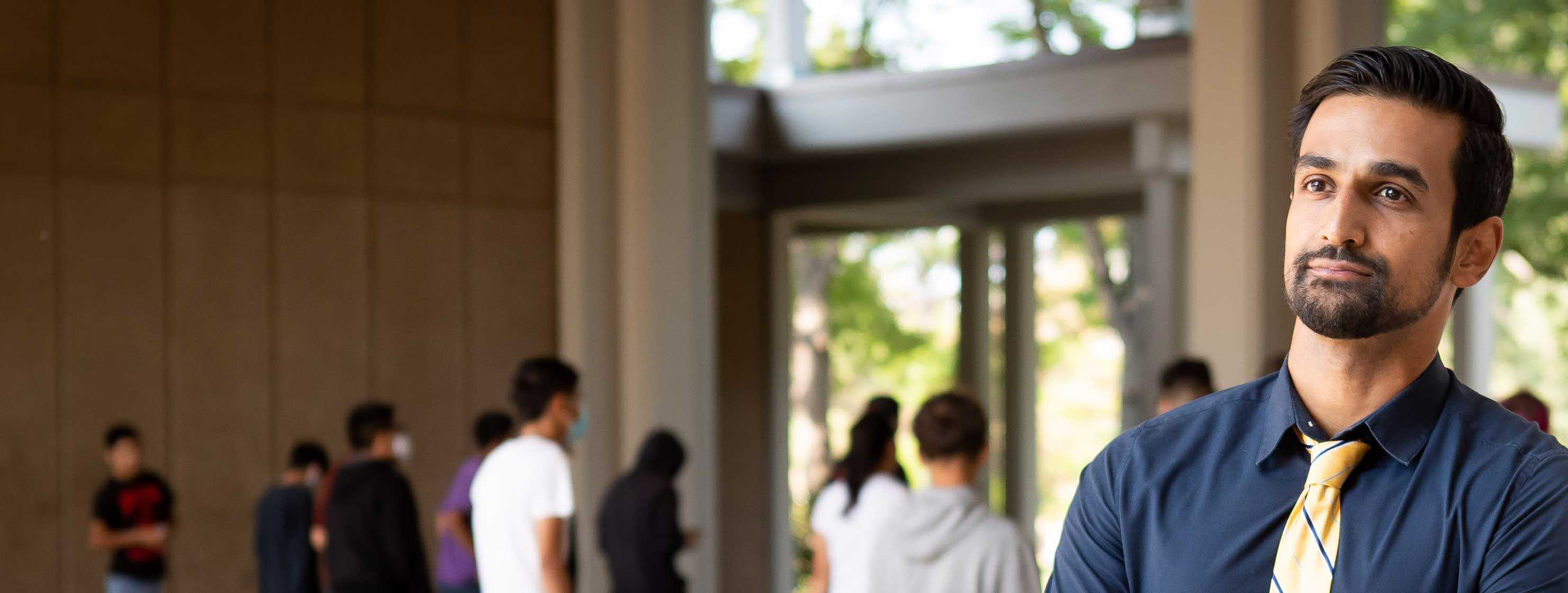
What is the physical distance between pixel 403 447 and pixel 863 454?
3709 millimetres

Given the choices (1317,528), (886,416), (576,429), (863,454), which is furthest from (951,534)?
(1317,528)

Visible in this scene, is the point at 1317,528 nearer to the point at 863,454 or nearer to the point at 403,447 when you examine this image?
the point at 863,454

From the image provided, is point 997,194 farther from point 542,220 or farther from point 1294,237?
point 1294,237

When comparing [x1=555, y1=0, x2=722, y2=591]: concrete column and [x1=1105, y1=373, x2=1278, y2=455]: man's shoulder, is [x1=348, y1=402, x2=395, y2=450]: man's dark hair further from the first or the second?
[x1=1105, y1=373, x2=1278, y2=455]: man's shoulder

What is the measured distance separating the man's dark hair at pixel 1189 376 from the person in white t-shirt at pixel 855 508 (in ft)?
3.40

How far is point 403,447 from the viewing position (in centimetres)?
823

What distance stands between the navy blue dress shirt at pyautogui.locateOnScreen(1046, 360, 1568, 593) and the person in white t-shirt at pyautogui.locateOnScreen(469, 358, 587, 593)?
3196 mm

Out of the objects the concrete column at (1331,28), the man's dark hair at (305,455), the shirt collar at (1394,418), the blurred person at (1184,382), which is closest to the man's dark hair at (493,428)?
the man's dark hair at (305,455)

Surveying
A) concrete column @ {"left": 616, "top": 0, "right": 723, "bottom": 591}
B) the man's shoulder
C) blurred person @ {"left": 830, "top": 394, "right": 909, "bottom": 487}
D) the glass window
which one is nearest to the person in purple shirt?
blurred person @ {"left": 830, "top": 394, "right": 909, "bottom": 487}

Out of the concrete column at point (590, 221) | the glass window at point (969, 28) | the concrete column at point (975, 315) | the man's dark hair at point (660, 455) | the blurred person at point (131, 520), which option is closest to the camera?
the man's dark hair at point (660, 455)

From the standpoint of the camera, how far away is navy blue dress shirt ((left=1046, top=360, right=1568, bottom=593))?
129cm

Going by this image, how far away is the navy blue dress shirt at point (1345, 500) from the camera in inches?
51.0

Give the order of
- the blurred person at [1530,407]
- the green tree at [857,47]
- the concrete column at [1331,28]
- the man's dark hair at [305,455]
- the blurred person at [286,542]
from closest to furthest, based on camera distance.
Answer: the blurred person at [1530,407] < the blurred person at [286,542] < the man's dark hair at [305,455] < the concrete column at [1331,28] < the green tree at [857,47]

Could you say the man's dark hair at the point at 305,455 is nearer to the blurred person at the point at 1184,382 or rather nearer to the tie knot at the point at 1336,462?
the blurred person at the point at 1184,382
